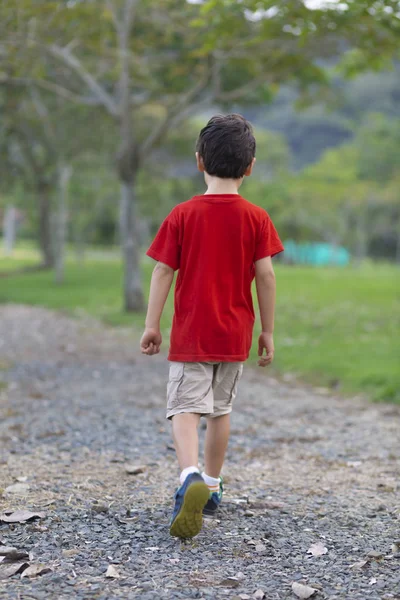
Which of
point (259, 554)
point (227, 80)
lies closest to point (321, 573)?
point (259, 554)

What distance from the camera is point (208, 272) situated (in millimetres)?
3717

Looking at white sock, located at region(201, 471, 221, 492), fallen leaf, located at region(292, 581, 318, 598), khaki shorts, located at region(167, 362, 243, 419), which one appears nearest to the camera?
fallen leaf, located at region(292, 581, 318, 598)

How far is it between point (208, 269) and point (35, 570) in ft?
4.91

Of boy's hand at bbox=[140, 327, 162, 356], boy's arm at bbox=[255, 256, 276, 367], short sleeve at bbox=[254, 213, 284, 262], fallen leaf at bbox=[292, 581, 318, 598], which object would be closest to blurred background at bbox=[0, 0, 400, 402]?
boy's arm at bbox=[255, 256, 276, 367]

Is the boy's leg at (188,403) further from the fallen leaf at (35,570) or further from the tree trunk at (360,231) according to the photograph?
the tree trunk at (360,231)

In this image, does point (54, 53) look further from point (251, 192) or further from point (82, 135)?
point (251, 192)

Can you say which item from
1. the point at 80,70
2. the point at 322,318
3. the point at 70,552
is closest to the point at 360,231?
the point at 322,318

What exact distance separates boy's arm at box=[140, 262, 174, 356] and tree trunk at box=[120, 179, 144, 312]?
11947 mm

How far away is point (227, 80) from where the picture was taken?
19781 millimetres

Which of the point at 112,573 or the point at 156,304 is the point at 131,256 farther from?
the point at 112,573

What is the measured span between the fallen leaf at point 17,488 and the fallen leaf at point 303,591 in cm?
174

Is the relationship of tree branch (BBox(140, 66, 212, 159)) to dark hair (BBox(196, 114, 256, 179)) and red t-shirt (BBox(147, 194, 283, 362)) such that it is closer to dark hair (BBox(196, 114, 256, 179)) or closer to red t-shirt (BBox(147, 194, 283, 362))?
dark hair (BBox(196, 114, 256, 179))

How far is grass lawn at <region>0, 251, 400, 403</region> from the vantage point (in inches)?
356

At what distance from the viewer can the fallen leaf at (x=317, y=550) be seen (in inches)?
133
